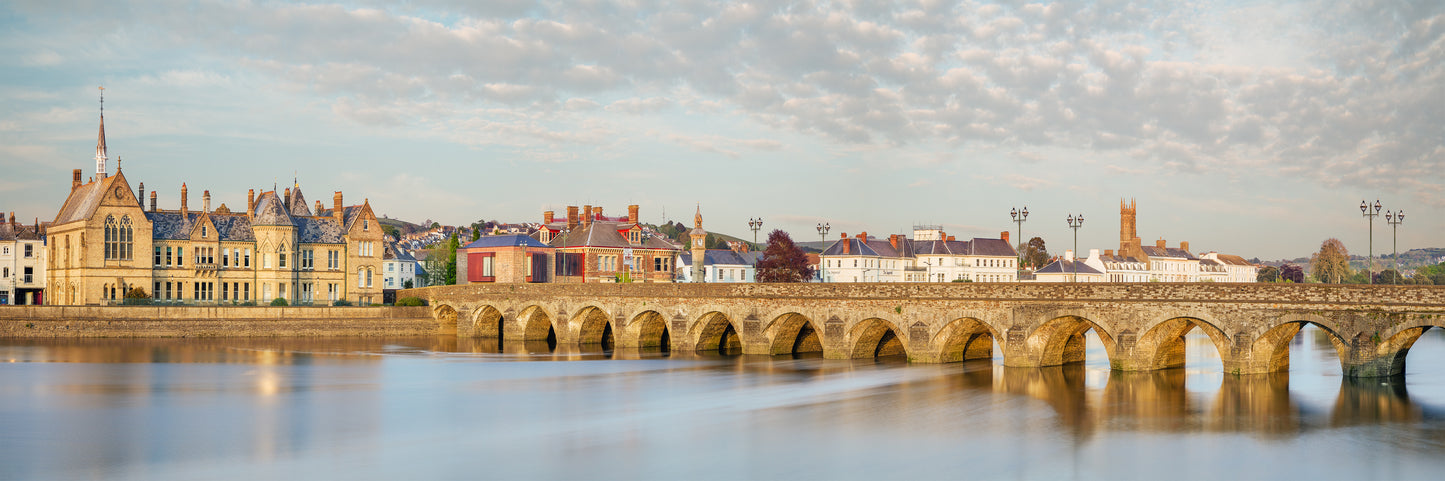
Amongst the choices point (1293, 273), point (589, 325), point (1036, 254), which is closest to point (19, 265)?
point (589, 325)

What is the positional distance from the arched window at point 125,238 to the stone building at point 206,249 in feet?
0.20

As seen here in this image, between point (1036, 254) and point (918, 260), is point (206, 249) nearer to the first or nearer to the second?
point (918, 260)

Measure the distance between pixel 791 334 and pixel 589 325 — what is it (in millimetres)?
14012

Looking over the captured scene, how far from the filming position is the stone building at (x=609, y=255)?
83.1m

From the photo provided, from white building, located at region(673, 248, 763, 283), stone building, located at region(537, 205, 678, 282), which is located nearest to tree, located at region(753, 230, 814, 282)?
white building, located at region(673, 248, 763, 283)

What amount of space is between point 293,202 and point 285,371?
37.2 meters

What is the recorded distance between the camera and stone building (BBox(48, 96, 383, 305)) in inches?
2771

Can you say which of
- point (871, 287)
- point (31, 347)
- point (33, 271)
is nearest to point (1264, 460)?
point (871, 287)

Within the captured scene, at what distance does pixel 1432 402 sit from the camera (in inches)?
1366

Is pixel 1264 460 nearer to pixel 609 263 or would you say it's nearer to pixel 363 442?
pixel 363 442

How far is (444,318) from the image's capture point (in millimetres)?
72188

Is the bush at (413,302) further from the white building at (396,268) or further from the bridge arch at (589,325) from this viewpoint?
the white building at (396,268)

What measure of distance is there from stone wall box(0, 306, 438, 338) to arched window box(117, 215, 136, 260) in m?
6.79

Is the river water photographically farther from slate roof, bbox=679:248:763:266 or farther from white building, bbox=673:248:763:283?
slate roof, bbox=679:248:763:266
